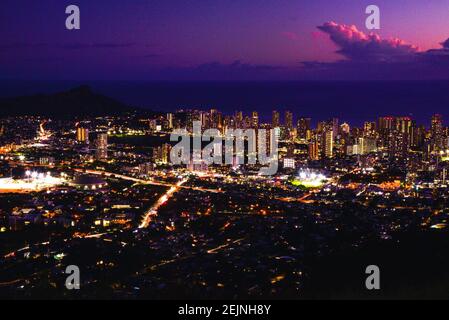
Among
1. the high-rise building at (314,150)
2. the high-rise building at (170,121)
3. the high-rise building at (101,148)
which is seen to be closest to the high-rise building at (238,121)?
the high-rise building at (170,121)

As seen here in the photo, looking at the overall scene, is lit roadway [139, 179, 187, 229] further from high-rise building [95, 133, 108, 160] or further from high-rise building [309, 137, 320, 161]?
high-rise building [309, 137, 320, 161]

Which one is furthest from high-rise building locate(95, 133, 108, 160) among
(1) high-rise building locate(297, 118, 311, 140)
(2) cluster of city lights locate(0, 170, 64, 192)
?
(1) high-rise building locate(297, 118, 311, 140)

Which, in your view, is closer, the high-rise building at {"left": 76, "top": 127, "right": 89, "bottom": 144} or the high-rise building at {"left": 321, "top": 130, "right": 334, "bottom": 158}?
the high-rise building at {"left": 321, "top": 130, "right": 334, "bottom": 158}

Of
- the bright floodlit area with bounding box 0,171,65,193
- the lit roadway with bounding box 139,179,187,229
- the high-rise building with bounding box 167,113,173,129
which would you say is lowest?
the lit roadway with bounding box 139,179,187,229

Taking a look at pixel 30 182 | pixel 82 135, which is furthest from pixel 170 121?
pixel 30 182

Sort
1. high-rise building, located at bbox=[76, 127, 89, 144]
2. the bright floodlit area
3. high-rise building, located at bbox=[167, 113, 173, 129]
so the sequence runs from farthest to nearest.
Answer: high-rise building, located at bbox=[167, 113, 173, 129], high-rise building, located at bbox=[76, 127, 89, 144], the bright floodlit area

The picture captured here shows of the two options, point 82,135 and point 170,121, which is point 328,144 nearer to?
point 170,121

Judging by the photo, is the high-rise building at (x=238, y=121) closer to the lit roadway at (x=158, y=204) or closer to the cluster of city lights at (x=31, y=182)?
the lit roadway at (x=158, y=204)

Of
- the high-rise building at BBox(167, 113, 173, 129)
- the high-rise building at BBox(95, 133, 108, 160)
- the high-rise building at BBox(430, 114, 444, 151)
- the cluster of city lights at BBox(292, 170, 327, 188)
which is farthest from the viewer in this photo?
the high-rise building at BBox(167, 113, 173, 129)

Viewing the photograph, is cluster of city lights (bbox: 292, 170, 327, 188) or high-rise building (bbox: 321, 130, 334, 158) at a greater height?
high-rise building (bbox: 321, 130, 334, 158)

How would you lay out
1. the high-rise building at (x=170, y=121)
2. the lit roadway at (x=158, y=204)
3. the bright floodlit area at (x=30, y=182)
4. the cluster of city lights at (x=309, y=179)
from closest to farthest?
the lit roadway at (x=158, y=204)
the bright floodlit area at (x=30, y=182)
the cluster of city lights at (x=309, y=179)
the high-rise building at (x=170, y=121)
